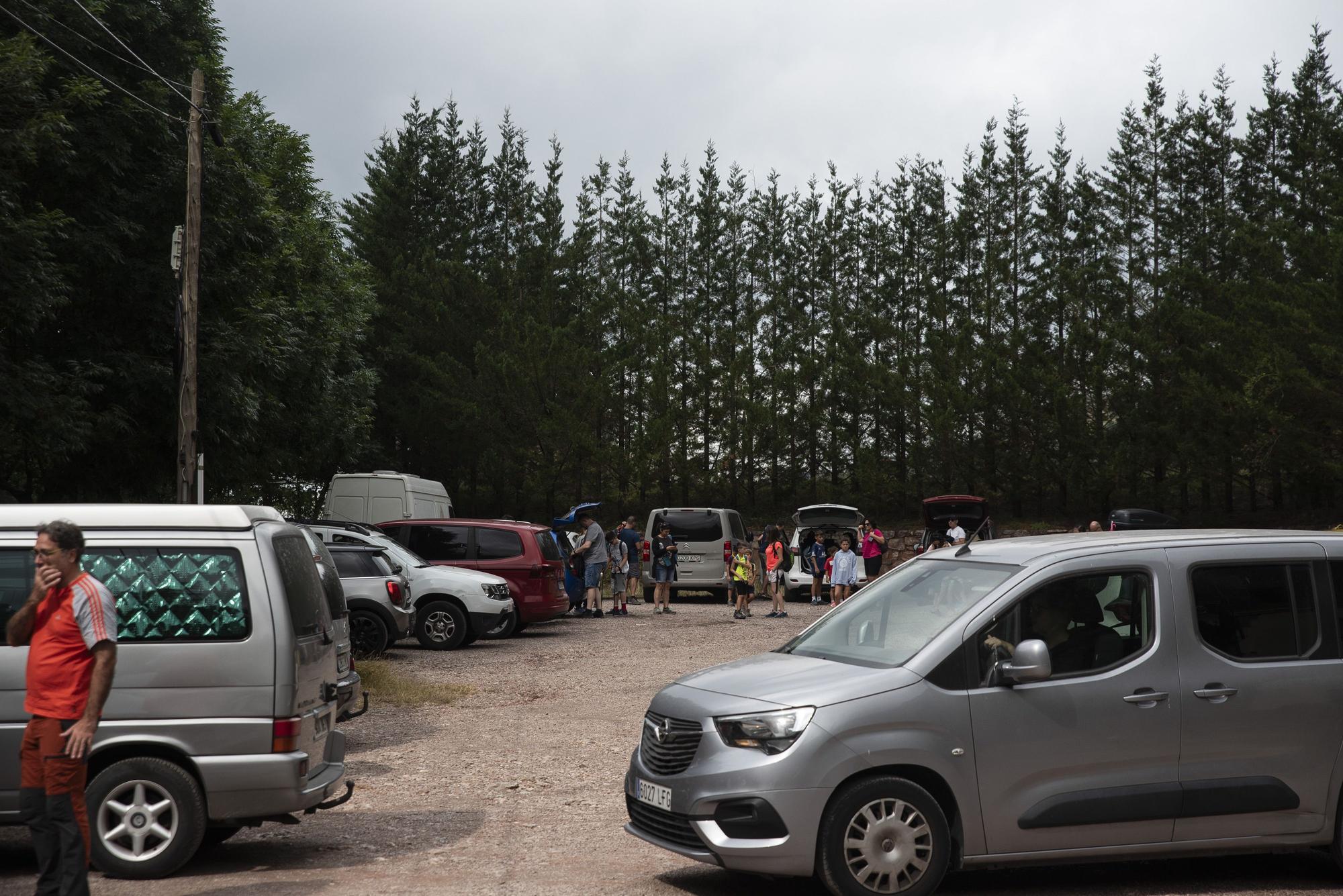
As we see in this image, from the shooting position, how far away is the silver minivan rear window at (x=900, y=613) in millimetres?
6359

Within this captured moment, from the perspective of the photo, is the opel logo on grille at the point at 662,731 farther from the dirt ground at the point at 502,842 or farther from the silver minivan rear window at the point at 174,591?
the silver minivan rear window at the point at 174,591

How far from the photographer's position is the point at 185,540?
6.80m

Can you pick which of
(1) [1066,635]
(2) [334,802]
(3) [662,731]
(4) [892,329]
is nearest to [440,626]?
(2) [334,802]

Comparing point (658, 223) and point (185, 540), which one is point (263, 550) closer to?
point (185, 540)

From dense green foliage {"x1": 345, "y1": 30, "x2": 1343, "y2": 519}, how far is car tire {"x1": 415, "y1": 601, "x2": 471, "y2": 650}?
26534 millimetres

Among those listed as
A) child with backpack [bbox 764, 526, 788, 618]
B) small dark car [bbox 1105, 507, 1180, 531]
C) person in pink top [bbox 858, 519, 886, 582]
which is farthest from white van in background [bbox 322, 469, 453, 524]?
small dark car [bbox 1105, 507, 1180, 531]

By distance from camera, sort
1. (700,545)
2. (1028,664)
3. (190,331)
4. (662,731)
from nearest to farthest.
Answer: (1028,664) < (662,731) < (190,331) < (700,545)

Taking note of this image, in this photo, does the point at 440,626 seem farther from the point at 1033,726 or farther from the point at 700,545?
the point at 1033,726

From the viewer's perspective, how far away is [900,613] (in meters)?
6.71

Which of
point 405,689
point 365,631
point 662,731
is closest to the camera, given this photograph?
point 662,731

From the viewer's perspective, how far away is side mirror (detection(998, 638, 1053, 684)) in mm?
5883

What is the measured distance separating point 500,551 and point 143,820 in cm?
1403

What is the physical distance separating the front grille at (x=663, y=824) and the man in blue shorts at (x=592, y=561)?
1816 cm

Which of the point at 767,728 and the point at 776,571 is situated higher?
the point at 776,571
